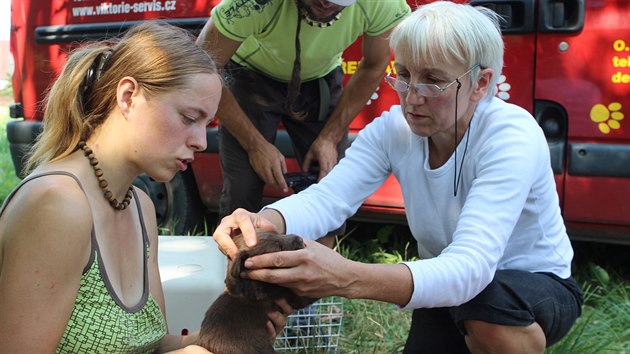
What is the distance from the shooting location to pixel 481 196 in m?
2.48

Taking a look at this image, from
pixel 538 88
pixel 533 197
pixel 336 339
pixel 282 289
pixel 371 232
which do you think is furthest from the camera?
pixel 371 232

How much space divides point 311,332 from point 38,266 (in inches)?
81.8

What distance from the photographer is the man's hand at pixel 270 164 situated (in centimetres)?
372

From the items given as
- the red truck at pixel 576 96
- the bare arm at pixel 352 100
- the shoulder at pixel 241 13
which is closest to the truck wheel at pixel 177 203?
the red truck at pixel 576 96

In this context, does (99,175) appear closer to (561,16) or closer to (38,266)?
(38,266)

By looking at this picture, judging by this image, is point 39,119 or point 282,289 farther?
point 39,119

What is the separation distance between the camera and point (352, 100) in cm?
390

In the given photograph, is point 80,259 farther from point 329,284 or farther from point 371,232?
point 371,232

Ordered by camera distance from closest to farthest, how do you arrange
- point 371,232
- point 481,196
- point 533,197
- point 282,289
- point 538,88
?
point 282,289
point 481,196
point 533,197
point 538,88
point 371,232

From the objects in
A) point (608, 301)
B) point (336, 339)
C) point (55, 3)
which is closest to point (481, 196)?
point (336, 339)

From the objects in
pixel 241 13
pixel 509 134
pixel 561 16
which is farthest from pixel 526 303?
pixel 561 16

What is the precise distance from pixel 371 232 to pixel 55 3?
2.82 meters

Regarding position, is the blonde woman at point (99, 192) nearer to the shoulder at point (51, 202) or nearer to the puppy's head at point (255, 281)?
the shoulder at point (51, 202)

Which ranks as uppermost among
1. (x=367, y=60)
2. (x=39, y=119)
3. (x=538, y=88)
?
(x=367, y=60)
